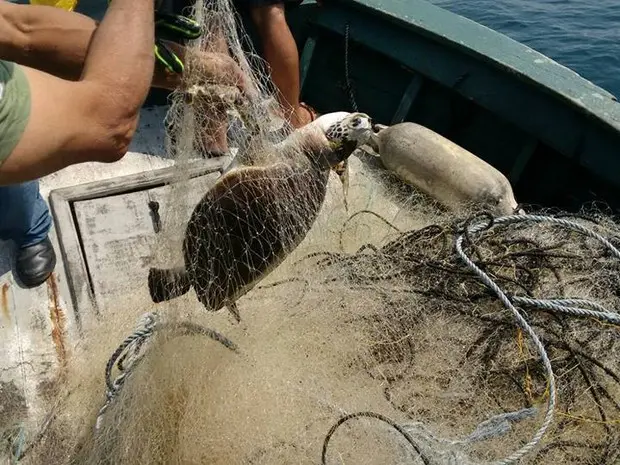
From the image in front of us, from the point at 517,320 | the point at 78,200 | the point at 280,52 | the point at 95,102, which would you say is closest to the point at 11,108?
the point at 95,102

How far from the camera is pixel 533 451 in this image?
221cm

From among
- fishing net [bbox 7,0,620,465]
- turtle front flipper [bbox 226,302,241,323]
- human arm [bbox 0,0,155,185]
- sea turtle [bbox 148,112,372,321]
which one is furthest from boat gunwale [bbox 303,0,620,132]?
human arm [bbox 0,0,155,185]

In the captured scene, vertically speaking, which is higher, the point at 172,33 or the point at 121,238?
the point at 172,33

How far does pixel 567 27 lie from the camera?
11.0 m

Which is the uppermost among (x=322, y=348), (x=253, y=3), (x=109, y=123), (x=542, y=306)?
(x=109, y=123)

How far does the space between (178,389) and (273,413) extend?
1.24 ft

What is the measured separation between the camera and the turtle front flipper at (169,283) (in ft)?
8.54

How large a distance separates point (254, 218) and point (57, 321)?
54.3 inches

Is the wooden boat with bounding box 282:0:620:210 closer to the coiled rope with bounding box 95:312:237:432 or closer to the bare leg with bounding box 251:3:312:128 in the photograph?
the bare leg with bounding box 251:3:312:128

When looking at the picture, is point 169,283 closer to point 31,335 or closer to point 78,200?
point 31,335

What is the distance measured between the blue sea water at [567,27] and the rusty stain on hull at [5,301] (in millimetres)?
8230

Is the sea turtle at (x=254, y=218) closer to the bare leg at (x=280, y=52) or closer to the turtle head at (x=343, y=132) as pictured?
the turtle head at (x=343, y=132)

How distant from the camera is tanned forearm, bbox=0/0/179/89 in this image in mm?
2350

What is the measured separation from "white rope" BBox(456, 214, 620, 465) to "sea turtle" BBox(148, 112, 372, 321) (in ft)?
2.48
